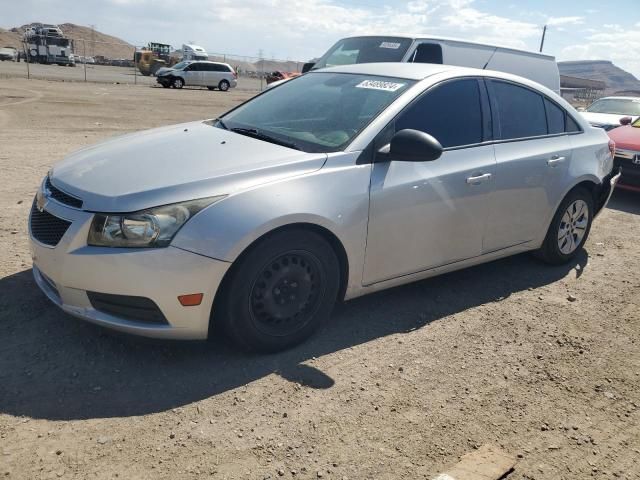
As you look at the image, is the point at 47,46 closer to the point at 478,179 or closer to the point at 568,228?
the point at 568,228

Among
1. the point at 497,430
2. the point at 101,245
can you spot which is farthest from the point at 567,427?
the point at 101,245

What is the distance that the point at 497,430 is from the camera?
9.43 feet

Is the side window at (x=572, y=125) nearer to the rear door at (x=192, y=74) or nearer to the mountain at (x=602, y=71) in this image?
the rear door at (x=192, y=74)

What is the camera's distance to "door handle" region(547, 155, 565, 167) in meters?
4.67

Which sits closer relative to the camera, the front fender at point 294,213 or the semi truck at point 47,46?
the front fender at point 294,213

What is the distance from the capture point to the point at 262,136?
3838 mm

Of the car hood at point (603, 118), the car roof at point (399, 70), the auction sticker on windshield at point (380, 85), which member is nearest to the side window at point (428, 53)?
the car hood at point (603, 118)

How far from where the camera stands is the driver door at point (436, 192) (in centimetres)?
361

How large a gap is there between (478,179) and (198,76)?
31171mm

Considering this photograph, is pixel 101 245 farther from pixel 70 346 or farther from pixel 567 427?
pixel 567 427

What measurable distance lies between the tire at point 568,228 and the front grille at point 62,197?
385 centimetres

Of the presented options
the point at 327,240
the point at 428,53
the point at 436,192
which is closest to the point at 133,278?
the point at 327,240

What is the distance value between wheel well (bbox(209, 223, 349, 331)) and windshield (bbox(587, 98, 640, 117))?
10.9 metres

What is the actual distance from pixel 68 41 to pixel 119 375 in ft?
163
